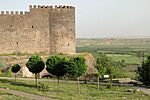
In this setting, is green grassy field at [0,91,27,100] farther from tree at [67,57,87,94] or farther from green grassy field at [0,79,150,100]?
tree at [67,57,87,94]

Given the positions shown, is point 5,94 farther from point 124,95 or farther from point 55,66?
point 124,95

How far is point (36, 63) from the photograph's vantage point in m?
34.2

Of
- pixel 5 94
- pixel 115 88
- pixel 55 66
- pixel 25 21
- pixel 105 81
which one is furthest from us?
pixel 25 21

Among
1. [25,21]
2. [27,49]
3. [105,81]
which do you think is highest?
[25,21]

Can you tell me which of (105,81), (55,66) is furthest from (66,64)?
(105,81)

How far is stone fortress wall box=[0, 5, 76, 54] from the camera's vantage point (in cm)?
4753

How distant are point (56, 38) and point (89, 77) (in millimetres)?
6283

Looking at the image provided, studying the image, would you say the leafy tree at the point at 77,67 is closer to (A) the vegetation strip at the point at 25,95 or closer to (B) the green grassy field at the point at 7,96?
(A) the vegetation strip at the point at 25,95

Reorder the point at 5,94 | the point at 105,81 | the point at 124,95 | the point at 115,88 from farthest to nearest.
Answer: the point at 105,81 → the point at 115,88 → the point at 124,95 → the point at 5,94

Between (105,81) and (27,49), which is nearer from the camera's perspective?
(105,81)

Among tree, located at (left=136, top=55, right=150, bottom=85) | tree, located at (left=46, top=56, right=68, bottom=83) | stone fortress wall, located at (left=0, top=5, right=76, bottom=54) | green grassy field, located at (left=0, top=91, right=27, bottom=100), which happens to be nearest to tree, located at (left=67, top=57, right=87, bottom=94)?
tree, located at (left=46, top=56, right=68, bottom=83)

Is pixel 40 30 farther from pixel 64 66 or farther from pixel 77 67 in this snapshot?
pixel 77 67

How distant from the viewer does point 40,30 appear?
158 ft

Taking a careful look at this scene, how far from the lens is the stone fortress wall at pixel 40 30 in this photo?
156 feet
